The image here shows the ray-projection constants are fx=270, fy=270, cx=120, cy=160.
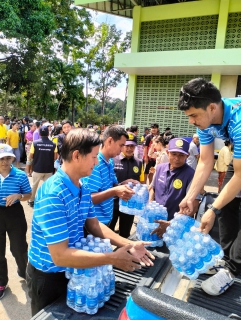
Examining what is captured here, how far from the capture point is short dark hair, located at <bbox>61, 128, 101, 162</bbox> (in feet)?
5.62

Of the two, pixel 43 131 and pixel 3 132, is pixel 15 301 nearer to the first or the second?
pixel 43 131

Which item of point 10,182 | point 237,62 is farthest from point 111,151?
point 237,62

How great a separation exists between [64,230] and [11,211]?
191cm

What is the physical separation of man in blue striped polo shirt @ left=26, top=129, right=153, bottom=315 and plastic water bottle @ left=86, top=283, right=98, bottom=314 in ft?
0.73

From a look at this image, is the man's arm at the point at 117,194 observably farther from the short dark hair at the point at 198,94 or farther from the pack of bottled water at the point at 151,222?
the short dark hair at the point at 198,94

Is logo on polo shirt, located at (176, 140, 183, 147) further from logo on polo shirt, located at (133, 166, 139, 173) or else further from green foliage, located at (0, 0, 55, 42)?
green foliage, located at (0, 0, 55, 42)

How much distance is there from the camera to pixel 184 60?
1207 cm

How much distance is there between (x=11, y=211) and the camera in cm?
323

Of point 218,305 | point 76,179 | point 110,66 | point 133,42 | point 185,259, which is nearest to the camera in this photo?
point 76,179

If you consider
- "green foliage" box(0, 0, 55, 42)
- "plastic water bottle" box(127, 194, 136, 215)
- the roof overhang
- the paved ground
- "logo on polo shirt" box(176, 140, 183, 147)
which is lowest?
the paved ground

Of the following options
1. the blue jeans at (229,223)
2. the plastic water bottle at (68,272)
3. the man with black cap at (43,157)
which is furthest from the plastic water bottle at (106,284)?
the man with black cap at (43,157)

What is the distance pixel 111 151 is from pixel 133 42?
1246cm

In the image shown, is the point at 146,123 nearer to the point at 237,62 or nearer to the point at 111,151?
the point at 237,62

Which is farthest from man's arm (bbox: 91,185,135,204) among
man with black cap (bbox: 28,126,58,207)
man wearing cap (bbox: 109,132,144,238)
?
man with black cap (bbox: 28,126,58,207)
